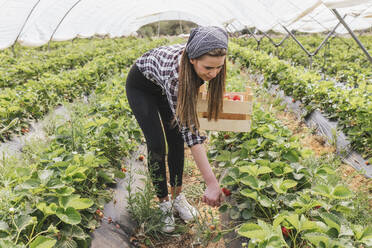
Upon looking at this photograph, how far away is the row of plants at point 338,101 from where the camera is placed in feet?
10.1

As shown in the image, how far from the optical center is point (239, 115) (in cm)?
199

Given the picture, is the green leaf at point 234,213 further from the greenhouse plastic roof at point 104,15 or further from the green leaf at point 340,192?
the greenhouse plastic roof at point 104,15

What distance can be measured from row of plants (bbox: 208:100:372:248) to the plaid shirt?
372mm

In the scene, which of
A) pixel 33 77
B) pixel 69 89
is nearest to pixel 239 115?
pixel 69 89

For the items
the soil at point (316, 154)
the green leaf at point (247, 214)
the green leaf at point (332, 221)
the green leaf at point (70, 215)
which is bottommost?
the soil at point (316, 154)

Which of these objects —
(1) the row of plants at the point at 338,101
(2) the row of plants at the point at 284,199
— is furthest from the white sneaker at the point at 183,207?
(1) the row of plants at the point at 338,101

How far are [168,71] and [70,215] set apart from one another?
3.02ft

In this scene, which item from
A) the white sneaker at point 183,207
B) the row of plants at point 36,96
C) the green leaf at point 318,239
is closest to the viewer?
the green leaf at point 318,239

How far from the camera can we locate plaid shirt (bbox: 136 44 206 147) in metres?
1.58

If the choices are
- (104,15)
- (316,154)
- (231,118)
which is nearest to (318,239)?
(231,118)

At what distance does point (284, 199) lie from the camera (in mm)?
1608

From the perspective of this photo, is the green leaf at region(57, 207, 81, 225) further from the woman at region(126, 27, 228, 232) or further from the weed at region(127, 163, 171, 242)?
the woman at region(126, 27, 228, 232)

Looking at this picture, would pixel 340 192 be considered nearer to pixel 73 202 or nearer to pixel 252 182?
pixel 252 182

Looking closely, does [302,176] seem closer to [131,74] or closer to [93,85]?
[131,74]
